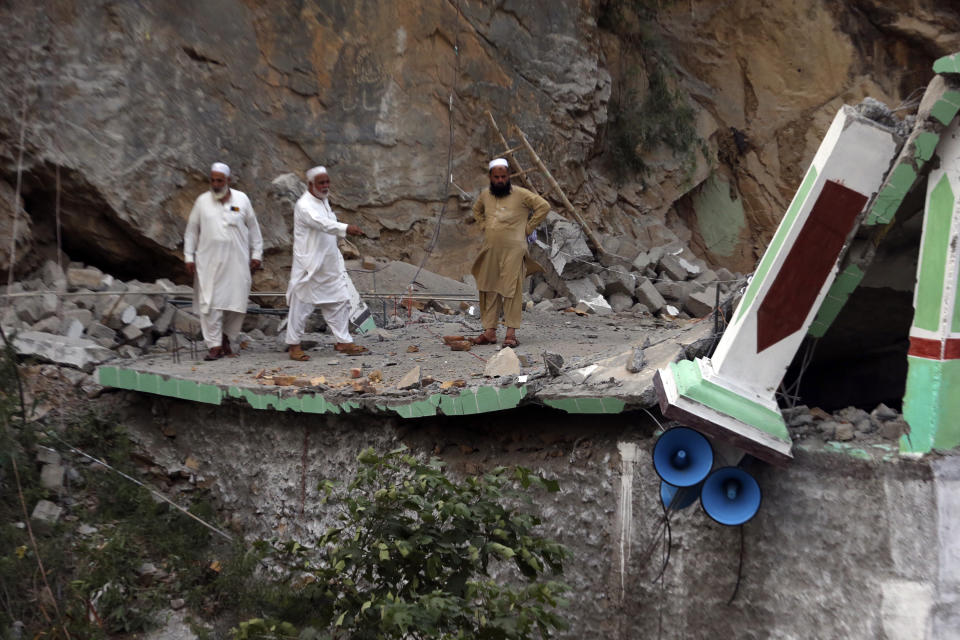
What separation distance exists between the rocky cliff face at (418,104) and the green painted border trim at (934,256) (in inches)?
305

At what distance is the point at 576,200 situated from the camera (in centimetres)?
1287

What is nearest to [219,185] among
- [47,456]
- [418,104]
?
[47,456]

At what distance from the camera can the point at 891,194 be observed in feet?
11.3

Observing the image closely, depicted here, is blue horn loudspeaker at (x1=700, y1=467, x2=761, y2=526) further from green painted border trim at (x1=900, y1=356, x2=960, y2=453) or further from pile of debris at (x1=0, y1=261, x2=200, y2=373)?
pile of debris at (x1=0, y1=261, x2=200, y2=373)

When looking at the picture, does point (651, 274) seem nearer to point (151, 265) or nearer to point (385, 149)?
point (385, 149)

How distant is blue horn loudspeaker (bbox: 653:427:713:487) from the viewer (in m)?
3.43

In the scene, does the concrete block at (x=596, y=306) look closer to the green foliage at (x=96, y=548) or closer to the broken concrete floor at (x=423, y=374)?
the broken concrete floor at (x=423, y=374)

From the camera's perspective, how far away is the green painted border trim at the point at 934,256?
3248 millimetres

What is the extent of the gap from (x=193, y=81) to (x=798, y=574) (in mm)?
8430

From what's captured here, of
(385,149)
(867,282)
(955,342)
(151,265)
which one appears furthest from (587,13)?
(955,342)

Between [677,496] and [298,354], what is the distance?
400cm

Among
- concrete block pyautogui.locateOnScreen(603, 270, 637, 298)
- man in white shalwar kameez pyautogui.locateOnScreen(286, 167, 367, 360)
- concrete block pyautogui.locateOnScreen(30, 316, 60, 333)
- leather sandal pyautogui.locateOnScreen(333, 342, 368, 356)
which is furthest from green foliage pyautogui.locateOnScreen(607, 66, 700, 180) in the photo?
concrete block pyautogui.locateOnScreen(30, 316, 60, 333)

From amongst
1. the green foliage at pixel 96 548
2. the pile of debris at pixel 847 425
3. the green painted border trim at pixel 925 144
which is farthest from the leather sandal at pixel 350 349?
the green painted border trim at pixel 925 144

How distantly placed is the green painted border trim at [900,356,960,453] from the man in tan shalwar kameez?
3926 mm
